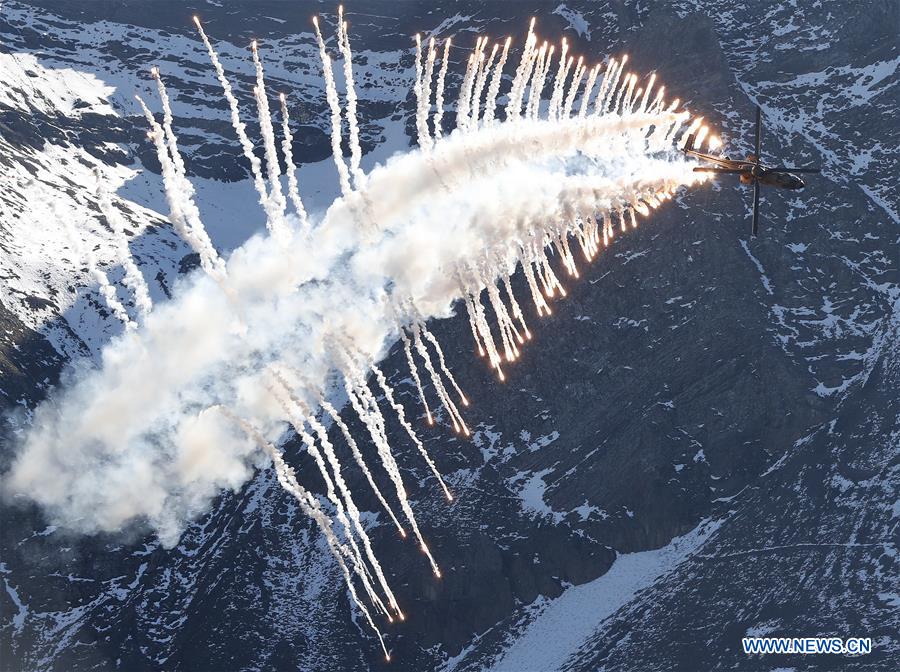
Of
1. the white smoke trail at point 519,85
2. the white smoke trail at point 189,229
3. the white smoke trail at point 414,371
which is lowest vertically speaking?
the white smoke trail at point 414,371

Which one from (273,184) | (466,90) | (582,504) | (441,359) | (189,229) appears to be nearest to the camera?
(189,229)

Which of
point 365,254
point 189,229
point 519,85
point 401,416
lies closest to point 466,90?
point 519,85

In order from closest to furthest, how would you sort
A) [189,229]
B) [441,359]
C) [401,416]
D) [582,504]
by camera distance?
[401,416] < [189,229] < [441,359] < [582,504]

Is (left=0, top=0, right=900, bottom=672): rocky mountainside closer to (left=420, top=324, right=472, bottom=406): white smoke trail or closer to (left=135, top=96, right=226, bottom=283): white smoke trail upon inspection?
(left=420, top=324, right=472, bottom=406): white smoke trail

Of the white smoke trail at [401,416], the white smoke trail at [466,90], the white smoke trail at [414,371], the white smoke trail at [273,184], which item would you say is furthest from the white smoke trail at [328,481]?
the white smoke trail at [466,90]

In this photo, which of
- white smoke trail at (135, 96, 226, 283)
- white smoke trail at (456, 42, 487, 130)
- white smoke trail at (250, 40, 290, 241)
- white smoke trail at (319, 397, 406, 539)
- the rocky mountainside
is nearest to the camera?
white smoke trail at (319, 397, 406, 539)

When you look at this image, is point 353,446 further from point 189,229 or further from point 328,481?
point 189,229

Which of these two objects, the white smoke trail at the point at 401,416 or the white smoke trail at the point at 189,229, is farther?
the white smoke trail at the point at 189,229

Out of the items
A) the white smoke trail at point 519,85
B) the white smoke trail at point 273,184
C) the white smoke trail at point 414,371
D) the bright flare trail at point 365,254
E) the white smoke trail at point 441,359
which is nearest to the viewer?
the white smoke trail at point 441,359

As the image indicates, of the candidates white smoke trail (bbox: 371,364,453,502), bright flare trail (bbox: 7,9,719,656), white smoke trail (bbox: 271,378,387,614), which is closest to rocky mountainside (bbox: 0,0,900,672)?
white smoke trail (bbox: 271,378,387,614)

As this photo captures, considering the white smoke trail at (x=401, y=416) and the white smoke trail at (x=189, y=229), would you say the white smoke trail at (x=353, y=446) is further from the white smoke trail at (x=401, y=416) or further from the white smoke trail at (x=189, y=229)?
the white smoke trail at (x=189, y=229)

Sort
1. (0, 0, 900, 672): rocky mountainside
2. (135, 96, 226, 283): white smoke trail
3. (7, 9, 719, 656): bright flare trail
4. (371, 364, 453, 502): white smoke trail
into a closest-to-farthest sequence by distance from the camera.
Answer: (371, 364, 453, 502): white smoke trail
(135, 96, 226, 283): white smoke trail
(7, 9, 719, 656): bright flare trail
(0, 0, 900, 672): rocky mountainside
